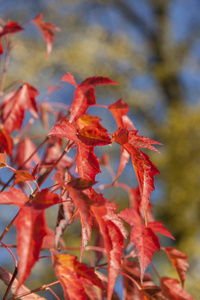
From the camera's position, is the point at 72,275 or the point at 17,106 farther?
the point at 17,106

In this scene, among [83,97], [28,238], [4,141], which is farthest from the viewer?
[4,141]

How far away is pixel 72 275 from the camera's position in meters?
0.28

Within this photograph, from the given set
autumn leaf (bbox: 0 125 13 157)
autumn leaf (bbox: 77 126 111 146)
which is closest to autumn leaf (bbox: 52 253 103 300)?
autumn leaf (bbox: 77 126 111 146)

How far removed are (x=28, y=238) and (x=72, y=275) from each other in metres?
0.09

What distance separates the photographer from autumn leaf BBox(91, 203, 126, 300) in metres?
0.24

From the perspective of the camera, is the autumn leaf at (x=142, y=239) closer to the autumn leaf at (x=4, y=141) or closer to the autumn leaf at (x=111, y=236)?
the autumn leaf at (x=111, y=236)

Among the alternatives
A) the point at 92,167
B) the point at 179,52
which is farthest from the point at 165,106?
the point at 92,167

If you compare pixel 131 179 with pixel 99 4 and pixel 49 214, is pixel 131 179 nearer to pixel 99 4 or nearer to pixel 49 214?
pixel 49 214

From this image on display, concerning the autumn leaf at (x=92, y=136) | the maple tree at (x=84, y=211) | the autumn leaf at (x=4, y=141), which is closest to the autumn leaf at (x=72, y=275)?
the maple tree at (x=84, y=211)

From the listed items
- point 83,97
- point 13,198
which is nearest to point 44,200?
point 13,198

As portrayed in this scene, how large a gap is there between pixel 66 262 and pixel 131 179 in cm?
445

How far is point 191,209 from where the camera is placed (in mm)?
3371

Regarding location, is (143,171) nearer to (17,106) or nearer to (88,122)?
(88,122)

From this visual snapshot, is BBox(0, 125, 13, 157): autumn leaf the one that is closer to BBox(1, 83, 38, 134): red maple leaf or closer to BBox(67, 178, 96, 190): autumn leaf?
BBox(1, 83, 38, 134): red maple leaf
